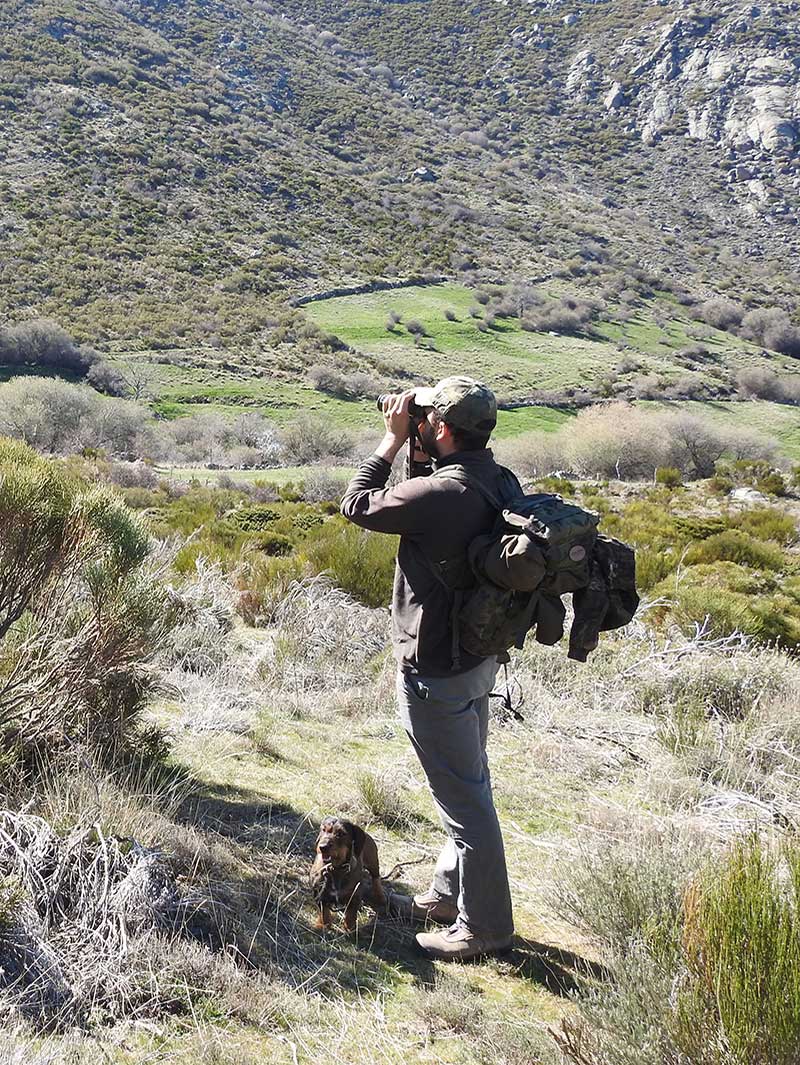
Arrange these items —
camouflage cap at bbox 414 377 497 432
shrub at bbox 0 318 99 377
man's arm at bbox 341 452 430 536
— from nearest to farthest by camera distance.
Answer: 1. man's arm at bbox 341 452 430 536
2. camouflage cap at bbox 414 377 497 432
3. shrub at bbox 0 318 99 377

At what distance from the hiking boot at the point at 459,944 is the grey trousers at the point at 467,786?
0.04 meters

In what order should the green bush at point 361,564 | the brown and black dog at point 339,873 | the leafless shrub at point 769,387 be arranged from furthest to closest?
the leafless shrub at point 769,387
the green bush at point 361,564
the brown and black dog at point 339,873

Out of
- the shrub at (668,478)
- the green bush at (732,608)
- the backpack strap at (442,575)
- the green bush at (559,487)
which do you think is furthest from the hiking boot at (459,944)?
the shrub at (668,478)

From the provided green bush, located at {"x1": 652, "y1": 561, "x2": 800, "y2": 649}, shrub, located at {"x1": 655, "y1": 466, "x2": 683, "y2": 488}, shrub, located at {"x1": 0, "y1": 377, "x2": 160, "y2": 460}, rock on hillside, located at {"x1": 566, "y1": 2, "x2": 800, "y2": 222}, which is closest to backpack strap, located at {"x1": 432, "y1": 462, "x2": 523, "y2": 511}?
green bush, located at {"x1": 652, "y1": 561, "x2": 800, "y2": 649}

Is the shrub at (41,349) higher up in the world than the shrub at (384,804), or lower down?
lower down

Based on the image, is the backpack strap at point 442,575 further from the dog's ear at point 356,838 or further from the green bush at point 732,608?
the green bush at point 732,608

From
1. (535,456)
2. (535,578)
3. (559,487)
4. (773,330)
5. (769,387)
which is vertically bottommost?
(535,456)

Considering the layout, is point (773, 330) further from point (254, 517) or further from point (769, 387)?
point (254, 517)

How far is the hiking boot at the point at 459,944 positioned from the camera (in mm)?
2875

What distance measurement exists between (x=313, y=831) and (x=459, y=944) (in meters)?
1.12

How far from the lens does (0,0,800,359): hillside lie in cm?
4572

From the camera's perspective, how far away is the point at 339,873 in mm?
3061

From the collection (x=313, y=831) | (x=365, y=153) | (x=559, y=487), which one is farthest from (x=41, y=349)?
(x=365, y=153)

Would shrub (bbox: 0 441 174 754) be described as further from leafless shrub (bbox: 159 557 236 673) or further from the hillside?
the hillside
